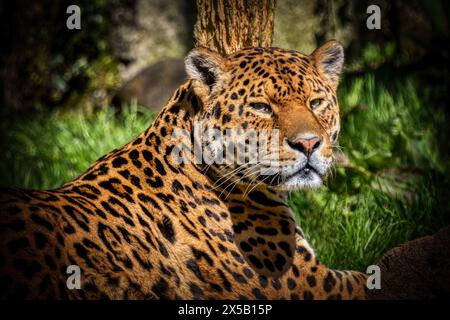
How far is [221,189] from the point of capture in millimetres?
4324

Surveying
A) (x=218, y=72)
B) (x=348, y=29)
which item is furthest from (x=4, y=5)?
(x=218, y=72)

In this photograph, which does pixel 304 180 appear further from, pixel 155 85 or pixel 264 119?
pixel 155 85

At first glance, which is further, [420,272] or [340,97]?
[340,97]

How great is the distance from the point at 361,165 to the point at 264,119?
2177 millimetres

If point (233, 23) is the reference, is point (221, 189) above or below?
below

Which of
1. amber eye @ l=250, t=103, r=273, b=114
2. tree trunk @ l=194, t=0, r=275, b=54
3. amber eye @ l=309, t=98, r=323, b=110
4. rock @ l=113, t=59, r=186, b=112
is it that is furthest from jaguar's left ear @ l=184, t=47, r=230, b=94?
rock @ l=113, t=59, r=186, b=112

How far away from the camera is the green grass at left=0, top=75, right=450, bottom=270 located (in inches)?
214

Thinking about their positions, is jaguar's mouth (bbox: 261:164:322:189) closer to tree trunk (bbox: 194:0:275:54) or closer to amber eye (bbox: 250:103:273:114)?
amber eye (bbox: 250:103:273:114)

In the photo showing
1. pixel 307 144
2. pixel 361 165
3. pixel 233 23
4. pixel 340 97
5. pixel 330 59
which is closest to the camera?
pixel 307 144

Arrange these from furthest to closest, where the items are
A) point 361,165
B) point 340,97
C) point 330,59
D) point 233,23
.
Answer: point 340,97 → point 361,165 → point 233,23 → point 330,59

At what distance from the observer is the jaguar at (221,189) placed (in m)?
3.88

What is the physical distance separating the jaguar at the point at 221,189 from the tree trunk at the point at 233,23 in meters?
0.66

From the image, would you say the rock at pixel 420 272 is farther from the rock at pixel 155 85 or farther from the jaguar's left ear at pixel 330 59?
the rock at pixel 155 85

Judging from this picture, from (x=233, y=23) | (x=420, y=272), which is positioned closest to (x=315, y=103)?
(x=233, y=23)
